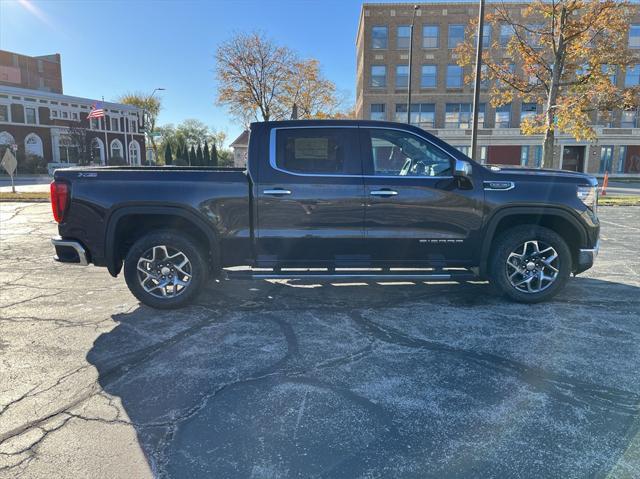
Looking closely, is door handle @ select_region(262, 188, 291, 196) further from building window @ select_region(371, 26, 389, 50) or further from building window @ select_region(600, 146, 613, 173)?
building window @ select_region(600, 146, 613, 173)

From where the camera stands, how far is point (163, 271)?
4941 mm

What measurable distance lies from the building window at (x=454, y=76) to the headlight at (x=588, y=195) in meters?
39.9

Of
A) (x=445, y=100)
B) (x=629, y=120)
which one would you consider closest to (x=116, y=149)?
(x=445, y=100)

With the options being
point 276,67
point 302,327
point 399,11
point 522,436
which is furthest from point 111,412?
point 399,11

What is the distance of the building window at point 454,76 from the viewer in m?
41.1

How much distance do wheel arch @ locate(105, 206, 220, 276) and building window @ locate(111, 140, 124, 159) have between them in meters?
56.4

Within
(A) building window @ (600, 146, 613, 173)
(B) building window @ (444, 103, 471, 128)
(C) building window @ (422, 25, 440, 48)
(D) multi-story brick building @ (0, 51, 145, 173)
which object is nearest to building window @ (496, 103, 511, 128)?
(B) building window @ (444, 103, 471, 128)

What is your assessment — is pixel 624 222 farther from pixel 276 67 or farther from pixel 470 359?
pixel 276 67

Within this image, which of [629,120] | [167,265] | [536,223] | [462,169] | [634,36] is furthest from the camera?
[629,120]

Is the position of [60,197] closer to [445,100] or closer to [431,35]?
[445,100]

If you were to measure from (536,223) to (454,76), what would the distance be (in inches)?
1588

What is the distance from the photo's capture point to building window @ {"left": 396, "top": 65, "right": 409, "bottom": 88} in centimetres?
4153

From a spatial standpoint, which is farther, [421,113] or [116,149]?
[116,149]

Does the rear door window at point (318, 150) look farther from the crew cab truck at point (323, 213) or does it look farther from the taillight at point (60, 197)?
the taillight at point (60, 197)
